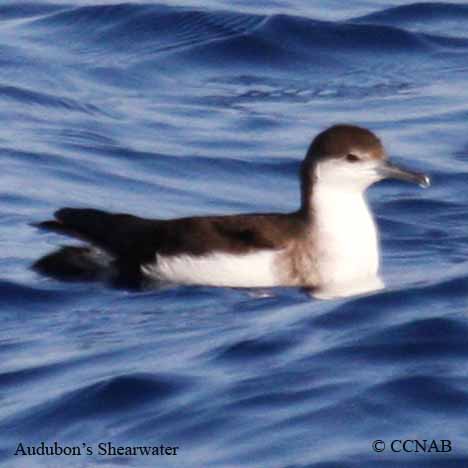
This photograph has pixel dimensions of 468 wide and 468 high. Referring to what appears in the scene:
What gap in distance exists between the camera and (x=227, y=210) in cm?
1603

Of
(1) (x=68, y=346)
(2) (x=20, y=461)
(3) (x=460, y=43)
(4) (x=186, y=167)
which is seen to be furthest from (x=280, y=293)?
(3) (x=460, y=43)

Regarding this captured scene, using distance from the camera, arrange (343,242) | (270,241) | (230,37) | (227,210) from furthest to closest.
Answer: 1. (230,37)
2. (227,210)
3. (343,242)
4. (270,241)

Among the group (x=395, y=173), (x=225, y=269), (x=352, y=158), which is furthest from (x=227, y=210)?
(x=225, y=269)

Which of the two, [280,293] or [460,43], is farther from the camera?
[460,43]

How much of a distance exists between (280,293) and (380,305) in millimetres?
800

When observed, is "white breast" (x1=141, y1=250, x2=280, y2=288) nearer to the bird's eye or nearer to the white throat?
the white throat

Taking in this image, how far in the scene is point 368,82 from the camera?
20.3 m

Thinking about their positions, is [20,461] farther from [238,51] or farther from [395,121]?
[238,51]

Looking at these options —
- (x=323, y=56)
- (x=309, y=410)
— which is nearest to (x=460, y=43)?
(x=323, y=56)

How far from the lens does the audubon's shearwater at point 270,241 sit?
13.2 metres

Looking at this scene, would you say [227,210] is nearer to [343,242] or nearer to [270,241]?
[343,242]

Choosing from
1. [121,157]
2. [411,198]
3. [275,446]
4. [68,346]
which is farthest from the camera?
[121,157]

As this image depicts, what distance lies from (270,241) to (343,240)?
58 cm

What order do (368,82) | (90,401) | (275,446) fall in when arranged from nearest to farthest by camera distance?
1. (275,446)
2. (90,401)
3. (368,82)
